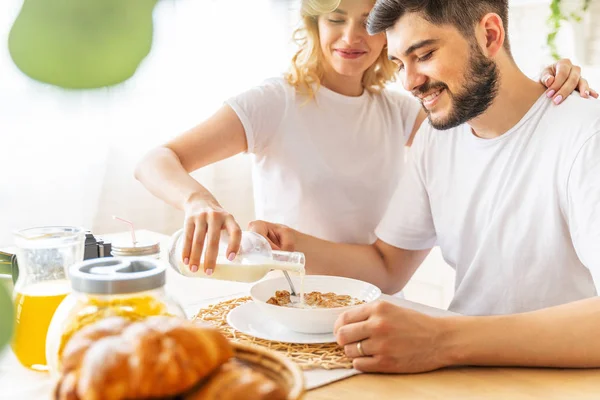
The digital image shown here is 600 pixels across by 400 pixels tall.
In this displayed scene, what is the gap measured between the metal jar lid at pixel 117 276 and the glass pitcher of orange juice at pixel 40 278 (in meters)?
0.20

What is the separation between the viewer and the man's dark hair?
4.58 feet

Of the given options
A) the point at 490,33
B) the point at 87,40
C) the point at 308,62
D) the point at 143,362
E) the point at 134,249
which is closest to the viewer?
the point at 87,40

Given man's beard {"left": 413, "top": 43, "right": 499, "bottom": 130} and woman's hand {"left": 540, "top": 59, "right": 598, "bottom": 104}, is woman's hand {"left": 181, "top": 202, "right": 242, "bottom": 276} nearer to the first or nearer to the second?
man's beard {"left": 413, "top": 43, "right": 499, "bottom": 130}

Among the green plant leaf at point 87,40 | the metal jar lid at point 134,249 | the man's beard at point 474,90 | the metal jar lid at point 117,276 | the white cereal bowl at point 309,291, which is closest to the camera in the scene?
the green plant leaf at point 87,40

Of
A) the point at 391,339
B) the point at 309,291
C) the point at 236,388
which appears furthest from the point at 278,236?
the point at 236,388

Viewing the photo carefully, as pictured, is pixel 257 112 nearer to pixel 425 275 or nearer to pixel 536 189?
pixel 536 189

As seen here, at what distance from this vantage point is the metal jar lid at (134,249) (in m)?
1.20

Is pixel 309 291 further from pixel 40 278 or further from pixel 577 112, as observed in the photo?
pixel 577 112

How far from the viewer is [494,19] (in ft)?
4.70

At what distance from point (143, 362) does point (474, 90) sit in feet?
3.87

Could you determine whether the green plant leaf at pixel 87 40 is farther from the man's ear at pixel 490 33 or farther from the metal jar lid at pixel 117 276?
the man's ear at pixel 490 33

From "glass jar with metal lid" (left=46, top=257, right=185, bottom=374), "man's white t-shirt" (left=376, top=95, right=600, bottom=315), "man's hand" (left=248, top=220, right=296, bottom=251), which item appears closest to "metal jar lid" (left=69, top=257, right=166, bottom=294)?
"glass jar with metal lid" (left=46, top=257, right=185, bottom=374)

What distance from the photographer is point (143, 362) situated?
0.39 m

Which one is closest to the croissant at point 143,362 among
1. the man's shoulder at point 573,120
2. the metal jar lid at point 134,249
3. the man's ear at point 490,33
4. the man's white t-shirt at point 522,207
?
the metal jar lid at point 134,249
